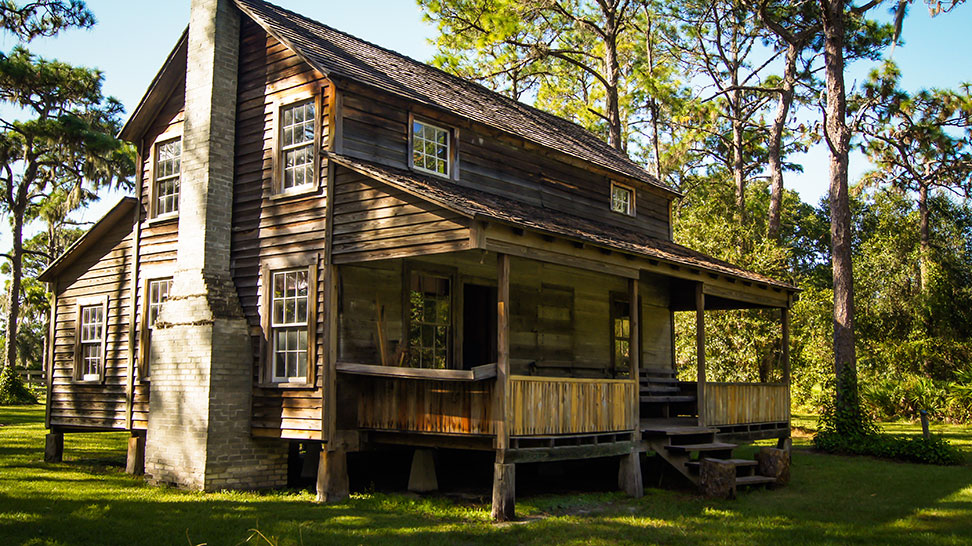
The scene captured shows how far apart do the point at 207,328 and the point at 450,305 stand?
392 cm

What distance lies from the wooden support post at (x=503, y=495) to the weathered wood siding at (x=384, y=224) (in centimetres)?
292

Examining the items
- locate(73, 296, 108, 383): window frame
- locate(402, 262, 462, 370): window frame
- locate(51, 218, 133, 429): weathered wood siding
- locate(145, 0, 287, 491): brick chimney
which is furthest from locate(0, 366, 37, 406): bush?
locate(402, 262, 462, 370): window frame

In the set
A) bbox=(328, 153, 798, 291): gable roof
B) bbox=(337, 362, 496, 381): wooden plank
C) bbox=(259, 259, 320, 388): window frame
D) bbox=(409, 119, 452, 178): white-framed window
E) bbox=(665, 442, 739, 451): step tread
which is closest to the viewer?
bbox=(337, 362, 496, 381): wooden plank

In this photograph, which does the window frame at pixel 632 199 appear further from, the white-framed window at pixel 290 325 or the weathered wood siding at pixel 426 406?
the weathered wood siding at pixel 426 406

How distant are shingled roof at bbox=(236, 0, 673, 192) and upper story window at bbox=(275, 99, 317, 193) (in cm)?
94

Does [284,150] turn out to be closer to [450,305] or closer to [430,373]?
[450,305]

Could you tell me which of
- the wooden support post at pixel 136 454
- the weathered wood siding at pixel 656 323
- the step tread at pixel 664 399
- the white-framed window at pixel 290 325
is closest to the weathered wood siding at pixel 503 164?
the weathered wood siding at pixel 656 323

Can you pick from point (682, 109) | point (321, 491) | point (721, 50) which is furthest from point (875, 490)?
point (721, 50)

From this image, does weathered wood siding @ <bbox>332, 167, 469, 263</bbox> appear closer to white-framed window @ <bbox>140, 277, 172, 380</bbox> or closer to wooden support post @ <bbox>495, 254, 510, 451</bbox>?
wooden support post @ <bbox>495, 254, 510, 451</bbox>

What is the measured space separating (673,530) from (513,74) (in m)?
24.0

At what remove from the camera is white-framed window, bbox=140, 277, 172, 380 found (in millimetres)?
15391

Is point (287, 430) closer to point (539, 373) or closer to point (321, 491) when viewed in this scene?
point (321, 491)

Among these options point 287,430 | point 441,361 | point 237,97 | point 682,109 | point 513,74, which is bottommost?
point 287,430

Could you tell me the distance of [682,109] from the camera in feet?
87.5
